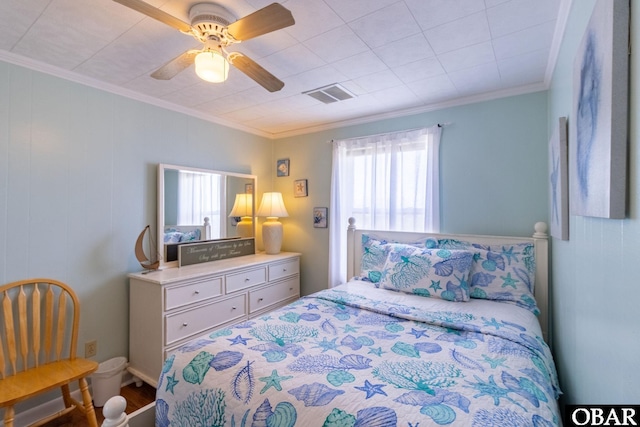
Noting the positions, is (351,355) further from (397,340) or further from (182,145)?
(182,145)

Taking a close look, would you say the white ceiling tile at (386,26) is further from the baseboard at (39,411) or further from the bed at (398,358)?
the baseboard at (39,411)

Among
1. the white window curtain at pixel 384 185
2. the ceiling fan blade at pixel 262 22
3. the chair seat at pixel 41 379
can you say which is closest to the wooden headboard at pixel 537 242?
the white window curtain at pixel 384 185

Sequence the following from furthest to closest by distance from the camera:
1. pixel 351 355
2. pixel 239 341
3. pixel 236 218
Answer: pixel 236 218, pixel 239 341, pixel 351 355

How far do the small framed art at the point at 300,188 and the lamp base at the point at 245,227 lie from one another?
657 millimetres

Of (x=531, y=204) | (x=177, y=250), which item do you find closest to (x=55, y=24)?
(x=177, y=250)

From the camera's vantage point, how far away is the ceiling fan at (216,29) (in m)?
1.25

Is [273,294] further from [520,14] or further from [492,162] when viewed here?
[520,14]

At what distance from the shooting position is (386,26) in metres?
1.63

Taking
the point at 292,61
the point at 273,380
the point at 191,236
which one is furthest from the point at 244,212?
the point at 273,380

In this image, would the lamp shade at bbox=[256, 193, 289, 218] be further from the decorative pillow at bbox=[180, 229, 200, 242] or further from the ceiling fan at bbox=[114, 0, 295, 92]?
the ceiling fan at bbox=[114, 0, 295, 92]

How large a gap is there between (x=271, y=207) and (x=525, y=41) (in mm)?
2687

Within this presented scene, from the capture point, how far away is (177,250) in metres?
2.75

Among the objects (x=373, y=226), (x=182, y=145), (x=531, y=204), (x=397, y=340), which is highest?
(x=182, y=145)

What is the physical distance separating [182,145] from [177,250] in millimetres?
1009
